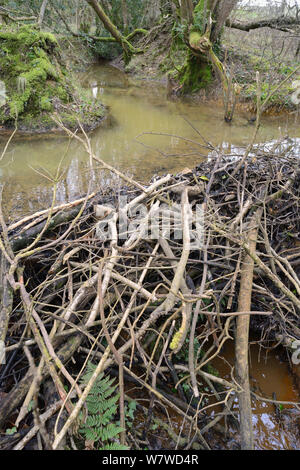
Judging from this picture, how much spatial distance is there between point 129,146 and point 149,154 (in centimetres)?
64

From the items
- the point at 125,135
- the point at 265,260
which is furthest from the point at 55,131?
the point at 265,260

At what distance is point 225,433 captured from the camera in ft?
5.72

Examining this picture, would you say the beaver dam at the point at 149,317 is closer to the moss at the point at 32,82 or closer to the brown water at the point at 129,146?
the brown water at the point at 129,146

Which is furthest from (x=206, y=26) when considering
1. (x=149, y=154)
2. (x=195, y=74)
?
(x=149, y=154)

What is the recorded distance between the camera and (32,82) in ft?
23.5

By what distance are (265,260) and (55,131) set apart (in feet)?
20.7

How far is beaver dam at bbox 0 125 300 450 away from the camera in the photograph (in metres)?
1.57

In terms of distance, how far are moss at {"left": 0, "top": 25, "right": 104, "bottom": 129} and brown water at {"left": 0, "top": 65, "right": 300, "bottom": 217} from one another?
802 millimetres

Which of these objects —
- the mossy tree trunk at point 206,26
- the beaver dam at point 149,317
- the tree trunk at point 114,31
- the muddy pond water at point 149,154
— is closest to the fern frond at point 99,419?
the beaver dam at point 149,317

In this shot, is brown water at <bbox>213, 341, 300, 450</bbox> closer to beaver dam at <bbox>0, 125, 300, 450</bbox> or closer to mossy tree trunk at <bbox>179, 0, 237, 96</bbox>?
beaver dam at <bbox>0, 125, 300, 450</bbox>

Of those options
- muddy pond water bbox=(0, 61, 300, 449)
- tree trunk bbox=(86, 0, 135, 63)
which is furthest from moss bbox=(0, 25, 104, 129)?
tree trunk bbox=(86, 0, 135, 63)

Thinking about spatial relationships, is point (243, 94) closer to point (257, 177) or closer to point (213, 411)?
point (257, 177)

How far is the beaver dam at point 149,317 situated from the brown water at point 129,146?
826 millimetres
